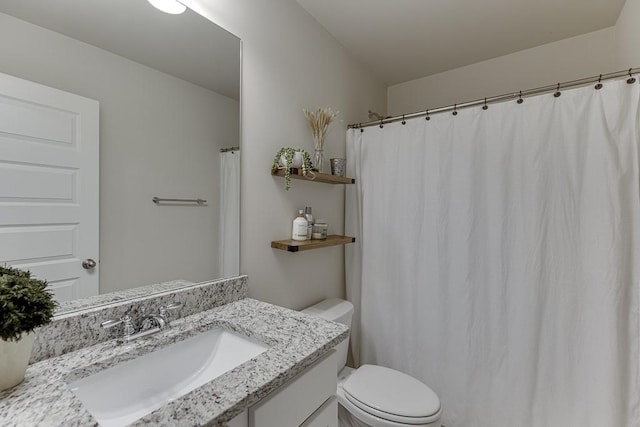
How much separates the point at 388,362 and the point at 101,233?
1.75 meters

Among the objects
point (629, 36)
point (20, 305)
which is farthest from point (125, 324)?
point (629, 36)

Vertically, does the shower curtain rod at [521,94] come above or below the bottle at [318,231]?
above

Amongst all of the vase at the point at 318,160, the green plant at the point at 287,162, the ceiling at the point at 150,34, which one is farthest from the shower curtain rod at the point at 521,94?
the ceiling at the point at 150,34

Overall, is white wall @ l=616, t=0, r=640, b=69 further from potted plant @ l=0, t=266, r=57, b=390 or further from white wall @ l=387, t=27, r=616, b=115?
potted plant @ l=0, t=266, r=57, b=390

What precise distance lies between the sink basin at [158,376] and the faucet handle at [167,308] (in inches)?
4.6

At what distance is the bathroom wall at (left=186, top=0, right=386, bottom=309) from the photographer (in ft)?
4.46

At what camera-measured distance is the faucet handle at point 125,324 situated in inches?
34.5

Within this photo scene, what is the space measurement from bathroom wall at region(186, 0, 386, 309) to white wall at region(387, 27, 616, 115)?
0.83 metres

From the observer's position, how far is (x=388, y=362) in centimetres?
191

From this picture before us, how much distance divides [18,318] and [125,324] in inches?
13.1

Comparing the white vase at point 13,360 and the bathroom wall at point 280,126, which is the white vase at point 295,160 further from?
the white vase at point 13,360

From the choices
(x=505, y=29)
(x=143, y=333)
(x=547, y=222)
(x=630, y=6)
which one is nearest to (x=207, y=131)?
(x=143, y=333)

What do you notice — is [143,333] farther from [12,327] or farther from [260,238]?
[260,238]

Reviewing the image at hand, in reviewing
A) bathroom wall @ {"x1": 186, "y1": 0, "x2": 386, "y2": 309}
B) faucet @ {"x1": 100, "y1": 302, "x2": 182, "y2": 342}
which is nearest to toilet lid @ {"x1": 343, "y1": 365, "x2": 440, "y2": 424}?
bathroom wall @ {"x1": 186, "y1": 0, "x2": 386, "y2": 309}
